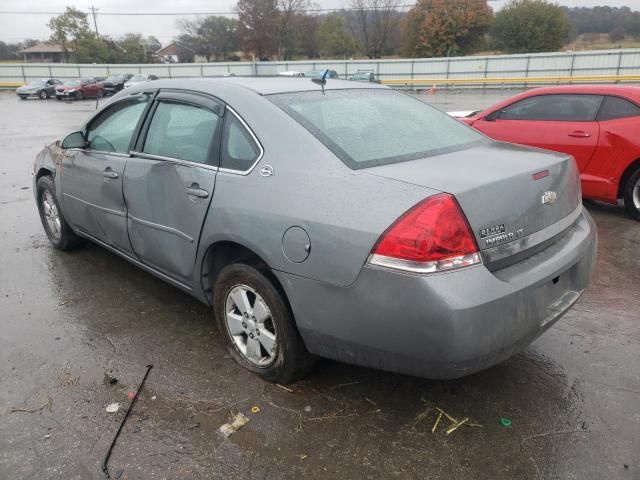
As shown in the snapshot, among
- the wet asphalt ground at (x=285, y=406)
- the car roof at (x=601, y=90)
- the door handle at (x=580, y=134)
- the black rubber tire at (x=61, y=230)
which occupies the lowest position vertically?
the wet asphalt ground at (x=285, y=406)

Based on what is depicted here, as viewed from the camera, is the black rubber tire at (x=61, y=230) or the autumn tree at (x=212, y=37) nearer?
the black rubber tire at (x=61, y=230)

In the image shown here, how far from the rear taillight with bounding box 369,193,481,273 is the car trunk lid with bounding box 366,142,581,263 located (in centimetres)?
7

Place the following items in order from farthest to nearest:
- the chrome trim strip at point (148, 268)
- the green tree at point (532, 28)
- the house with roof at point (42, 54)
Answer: the house with roof at point (42, 54) < the green tree at point (532, 28) < the chrome trim strip at point (148, 268)

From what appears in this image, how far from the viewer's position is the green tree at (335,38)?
68625 mm

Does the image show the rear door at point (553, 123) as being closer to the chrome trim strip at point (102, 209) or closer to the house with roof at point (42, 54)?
the chrome trim strip at point (102, 209)

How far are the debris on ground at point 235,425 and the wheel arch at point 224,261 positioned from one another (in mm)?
623

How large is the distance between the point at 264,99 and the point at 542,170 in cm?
155

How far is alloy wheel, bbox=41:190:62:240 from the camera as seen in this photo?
5094mm

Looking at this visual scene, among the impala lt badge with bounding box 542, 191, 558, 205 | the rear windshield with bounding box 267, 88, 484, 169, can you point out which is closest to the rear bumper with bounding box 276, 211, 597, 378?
the impala lt badge with bounding box 542, 191, 558, 205

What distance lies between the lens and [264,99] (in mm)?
3012

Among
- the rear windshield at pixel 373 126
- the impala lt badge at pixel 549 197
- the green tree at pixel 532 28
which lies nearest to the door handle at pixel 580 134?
the rear windshield at pixel 373 126

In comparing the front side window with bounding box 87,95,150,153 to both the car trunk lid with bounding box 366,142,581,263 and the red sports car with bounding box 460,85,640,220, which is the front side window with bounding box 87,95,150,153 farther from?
the red sports car with bounding box 460,85,640,220

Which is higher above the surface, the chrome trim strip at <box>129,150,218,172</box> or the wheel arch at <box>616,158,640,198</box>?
the chrome trim strip at <box>129,150,218,172</box>

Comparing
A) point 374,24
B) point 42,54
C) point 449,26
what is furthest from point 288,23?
point 42,54
